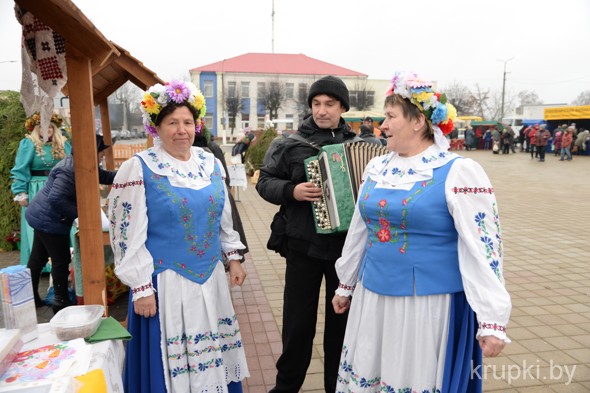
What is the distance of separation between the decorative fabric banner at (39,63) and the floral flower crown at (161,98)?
0.45 meters

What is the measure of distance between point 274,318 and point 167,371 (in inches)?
84.6

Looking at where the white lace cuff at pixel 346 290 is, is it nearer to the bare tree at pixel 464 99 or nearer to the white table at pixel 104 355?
the white table at pixel 104 355

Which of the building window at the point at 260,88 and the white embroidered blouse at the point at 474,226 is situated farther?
the building window at the point at 260,88

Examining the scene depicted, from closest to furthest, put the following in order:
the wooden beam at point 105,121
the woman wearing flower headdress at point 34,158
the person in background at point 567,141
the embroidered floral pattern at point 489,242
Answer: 1. the embroidered floral pattern at point 489,242
2. the woman wearing flower headdress at point 34,158
3. the wooden beam at point 105,121
4. the person in background at point 567,141

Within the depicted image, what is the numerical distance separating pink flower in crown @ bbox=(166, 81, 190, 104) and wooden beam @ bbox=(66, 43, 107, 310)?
1.59ft

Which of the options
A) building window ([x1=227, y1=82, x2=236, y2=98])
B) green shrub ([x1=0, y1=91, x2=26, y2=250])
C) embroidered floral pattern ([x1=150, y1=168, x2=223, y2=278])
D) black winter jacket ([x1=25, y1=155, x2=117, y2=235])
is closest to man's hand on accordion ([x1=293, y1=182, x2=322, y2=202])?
embroidered floral pattern ([x1=150, y1=168, x2=223, y2=278])

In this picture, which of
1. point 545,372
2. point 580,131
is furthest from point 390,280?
point 580,131

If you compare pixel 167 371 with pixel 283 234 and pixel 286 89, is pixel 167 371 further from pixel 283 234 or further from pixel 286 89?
pixel 286 89

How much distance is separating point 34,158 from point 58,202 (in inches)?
62.8

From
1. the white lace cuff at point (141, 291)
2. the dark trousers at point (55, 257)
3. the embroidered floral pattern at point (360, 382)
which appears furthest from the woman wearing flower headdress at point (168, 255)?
the dark trousers at point (55, 257)

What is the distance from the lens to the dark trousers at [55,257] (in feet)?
14.2

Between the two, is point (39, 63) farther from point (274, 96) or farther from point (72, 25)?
point (274, 96)

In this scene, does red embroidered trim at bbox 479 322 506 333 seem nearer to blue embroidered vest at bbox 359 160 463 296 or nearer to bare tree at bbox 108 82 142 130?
blue embroidered vest at bbox 359 160 463 296

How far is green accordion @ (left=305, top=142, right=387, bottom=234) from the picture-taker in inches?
108
